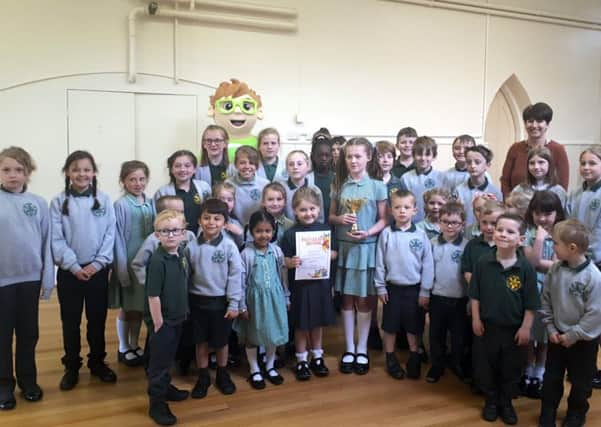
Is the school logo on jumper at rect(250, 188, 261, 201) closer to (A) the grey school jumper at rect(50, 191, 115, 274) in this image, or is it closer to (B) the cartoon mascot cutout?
(A) the grey school jumper at rect(50, 191, 115, 274)

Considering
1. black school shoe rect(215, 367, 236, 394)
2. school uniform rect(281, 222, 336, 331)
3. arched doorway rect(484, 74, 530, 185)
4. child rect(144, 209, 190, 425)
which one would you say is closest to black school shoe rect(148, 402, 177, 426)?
child rect(144, 209, 190, 425)

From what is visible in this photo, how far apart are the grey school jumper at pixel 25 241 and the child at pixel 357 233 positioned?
1.59 meters

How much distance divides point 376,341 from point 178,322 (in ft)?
5.08

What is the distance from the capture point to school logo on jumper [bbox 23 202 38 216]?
2621 millimetres

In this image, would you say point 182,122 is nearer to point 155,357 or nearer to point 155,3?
point 155,3

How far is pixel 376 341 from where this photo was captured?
11.8ft

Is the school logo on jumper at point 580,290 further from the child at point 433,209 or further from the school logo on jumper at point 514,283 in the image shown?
the child at point 433,209

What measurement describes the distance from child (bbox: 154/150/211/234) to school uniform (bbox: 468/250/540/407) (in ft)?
5.32

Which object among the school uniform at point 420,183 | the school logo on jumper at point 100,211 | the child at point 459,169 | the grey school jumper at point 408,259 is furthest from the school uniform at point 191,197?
the child at point 459,169

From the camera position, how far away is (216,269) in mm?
2744

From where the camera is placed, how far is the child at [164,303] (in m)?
2.47

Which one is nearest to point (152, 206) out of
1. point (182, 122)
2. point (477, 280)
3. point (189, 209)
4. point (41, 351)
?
point (189, 209)

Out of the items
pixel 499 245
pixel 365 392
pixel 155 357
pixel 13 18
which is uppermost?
pixel 13 18

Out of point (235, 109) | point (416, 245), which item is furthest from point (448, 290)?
point (235, 109)
